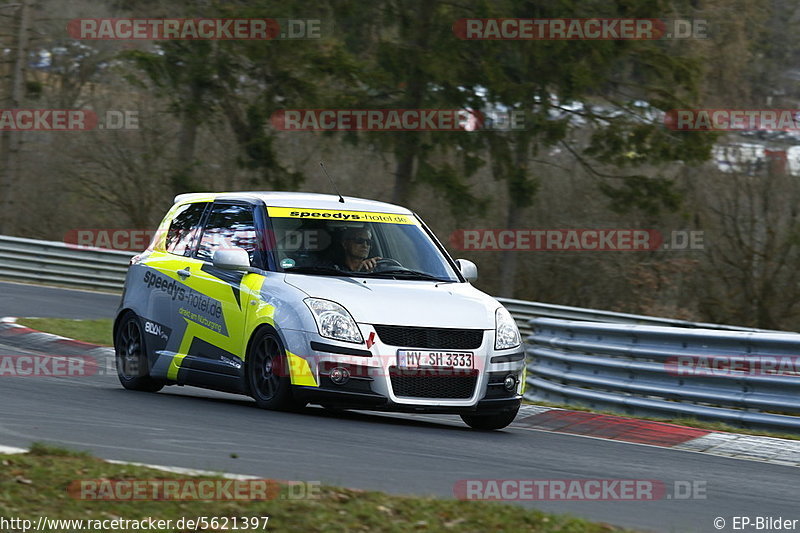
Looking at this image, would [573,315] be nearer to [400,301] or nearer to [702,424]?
[702,424]

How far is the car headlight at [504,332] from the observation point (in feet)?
31.3

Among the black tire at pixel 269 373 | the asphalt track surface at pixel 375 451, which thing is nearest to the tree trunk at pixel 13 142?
the asphalt track surface at pixel 375 451

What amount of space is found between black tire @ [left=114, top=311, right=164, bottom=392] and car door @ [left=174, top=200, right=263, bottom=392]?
71cm

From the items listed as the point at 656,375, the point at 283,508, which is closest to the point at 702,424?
the point at 656,375

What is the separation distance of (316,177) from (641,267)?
10376 mm

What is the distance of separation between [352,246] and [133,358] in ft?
8.50

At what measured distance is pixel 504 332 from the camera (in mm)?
9641

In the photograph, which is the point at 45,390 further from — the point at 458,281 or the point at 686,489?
the point at 686,489

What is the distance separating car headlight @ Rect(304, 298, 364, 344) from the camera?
904 centimetres

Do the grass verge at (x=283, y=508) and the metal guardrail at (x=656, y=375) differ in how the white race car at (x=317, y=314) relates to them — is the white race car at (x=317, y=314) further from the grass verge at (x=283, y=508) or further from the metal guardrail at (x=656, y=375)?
the grass verge at (x=283, y=508)

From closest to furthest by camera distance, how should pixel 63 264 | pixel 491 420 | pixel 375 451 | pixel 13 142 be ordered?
pixel 375 451 < pixel 491 420 < pixel 63 264 < pixel 13 142

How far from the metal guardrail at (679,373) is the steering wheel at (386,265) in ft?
9.49

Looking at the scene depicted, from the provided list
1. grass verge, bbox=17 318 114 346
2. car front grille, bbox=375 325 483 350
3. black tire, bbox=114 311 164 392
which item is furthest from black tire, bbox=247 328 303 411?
grass verge, bbox=17 318 114 346

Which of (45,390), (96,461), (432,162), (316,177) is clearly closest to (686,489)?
(96,461)
